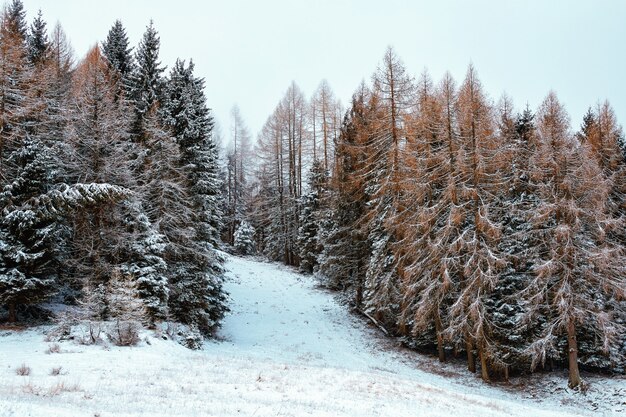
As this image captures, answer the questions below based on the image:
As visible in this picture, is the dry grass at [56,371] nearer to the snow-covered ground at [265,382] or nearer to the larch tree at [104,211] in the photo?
the snow-covered ground at [265,382]

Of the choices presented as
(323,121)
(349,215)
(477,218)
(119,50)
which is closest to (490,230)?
(477,218)

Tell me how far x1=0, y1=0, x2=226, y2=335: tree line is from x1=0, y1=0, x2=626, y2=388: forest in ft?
0.30

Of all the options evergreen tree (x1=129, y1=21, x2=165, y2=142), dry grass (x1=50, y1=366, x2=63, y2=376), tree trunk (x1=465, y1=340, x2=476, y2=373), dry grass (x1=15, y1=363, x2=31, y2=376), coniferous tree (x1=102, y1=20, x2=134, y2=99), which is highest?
coniferous tree (x1=102, y1=20, x2=134, y2=99)

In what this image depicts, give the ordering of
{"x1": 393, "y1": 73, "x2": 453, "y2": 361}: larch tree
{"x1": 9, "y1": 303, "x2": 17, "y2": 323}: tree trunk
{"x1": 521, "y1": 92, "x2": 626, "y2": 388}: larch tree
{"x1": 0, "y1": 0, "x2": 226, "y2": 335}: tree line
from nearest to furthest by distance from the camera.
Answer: {"x1": 9, "y1": 303, "x2": 17, "y2": 323}: tree trunk → {"x1": 0, "y1": 0, "x2": 226, "y2": 335}: tree line → {"x1": 521, "y1": 92, "x2": 626, "y2": 388}: larch tree → {"x1": 393, "y1": 73, "x2": 453, "y2": 361}: larch tree

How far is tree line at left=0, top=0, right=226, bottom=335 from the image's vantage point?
17234 millimetres

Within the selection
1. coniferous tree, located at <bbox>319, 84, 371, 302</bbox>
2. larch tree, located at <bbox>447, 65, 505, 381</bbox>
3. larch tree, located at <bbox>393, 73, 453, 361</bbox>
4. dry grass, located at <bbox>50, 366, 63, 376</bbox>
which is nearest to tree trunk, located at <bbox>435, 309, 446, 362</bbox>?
larch tree, located at <bbox>393, 73, 453, 361</bbox>

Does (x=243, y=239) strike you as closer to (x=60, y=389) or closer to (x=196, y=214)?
(x=196, y=214)

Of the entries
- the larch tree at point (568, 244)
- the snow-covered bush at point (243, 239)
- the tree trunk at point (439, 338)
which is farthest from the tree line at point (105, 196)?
the snow-covered bush at point (243, 239)

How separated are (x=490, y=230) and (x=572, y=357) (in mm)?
6231

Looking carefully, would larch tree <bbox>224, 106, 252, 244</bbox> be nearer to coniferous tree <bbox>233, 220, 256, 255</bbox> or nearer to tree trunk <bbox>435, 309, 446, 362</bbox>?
coniferous tree <bbox>233, 220, 256, 255</bbox>

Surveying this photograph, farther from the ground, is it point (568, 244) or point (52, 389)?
point (568, 244)

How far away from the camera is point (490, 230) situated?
711 inches

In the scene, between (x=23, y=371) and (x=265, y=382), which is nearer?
(x=23, y=371)

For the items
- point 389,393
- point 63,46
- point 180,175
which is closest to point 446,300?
point 389,393
